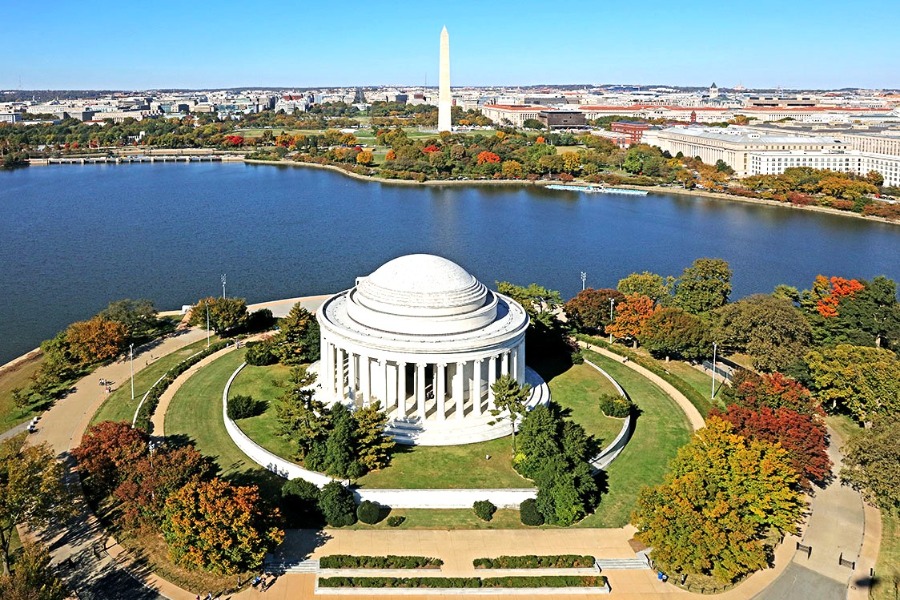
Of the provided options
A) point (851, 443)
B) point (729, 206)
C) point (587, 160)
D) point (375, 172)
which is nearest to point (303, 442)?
point (851, 443)

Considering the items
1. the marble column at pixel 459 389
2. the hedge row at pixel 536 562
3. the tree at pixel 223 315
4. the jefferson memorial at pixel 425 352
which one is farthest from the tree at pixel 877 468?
the tree at pixel 223 315

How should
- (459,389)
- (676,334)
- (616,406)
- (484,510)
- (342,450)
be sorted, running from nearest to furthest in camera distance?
(484,510), (342,450), (459,389), (616,406), (676,334)

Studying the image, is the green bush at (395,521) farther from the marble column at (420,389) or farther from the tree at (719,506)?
the tree at (719,506)

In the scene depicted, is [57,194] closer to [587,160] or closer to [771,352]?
[587,160]

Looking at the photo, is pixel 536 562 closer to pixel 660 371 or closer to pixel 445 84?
pixel 660 371

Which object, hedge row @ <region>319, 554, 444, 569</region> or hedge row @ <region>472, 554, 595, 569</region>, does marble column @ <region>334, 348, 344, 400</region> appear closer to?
hedge row @ <region>319, 554, 444, 569</region>

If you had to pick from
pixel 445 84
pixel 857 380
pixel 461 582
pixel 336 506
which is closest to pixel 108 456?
pixel 336 506
